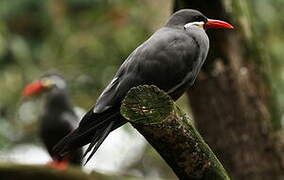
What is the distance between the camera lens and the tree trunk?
4.95 meters

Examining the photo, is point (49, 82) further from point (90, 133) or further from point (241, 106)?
point (90, 133)

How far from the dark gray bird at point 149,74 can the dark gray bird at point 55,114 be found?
358 cm

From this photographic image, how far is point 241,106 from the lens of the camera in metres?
4.98

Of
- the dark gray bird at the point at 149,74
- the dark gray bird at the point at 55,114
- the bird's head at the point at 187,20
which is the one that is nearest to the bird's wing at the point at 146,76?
the dark gray bird at the point at 149,74

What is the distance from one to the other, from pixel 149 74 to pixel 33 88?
444cm

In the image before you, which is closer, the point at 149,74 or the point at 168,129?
the point at 168,129

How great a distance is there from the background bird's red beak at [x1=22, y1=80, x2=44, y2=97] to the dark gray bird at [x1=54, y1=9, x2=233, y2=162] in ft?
13.5

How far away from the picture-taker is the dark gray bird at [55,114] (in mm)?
7387

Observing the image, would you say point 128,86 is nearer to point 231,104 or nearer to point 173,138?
point 173,138

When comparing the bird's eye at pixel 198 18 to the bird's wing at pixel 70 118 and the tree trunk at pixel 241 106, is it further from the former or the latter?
the bird's wing at pixel 70 118

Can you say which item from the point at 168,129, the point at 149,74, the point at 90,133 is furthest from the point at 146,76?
the point at 168,129

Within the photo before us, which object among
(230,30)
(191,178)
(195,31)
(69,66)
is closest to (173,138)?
(191,178)

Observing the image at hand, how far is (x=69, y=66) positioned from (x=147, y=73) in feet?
18.0

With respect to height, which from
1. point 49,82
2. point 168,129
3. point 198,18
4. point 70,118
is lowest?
point 70,118
